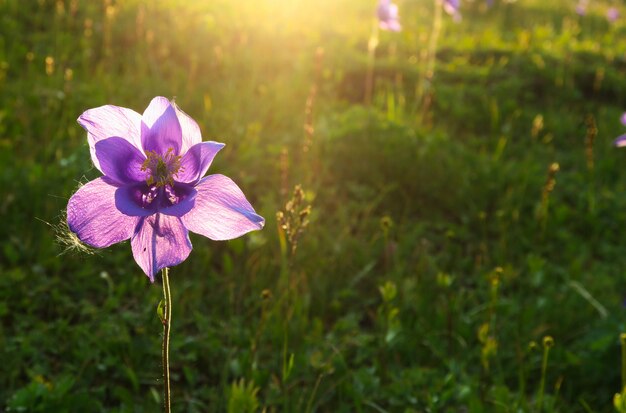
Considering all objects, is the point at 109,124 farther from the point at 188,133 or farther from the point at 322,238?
the point at 322,238

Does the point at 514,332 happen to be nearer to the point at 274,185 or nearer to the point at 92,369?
the point at 274,185

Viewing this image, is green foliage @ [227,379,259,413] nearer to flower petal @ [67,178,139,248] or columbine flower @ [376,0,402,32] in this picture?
flower petal @ [67,178,139,248]

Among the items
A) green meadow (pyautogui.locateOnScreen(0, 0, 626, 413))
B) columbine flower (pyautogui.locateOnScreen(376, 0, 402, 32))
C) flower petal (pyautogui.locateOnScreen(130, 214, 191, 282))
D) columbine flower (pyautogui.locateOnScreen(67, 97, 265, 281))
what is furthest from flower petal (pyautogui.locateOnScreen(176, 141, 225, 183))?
columbine flower (pyautogui.locateOnScreen(376, 0, 402, 32))

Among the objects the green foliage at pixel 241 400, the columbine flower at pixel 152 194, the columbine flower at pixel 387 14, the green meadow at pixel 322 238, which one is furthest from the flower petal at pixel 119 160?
the columbine flower at pixel 387 14

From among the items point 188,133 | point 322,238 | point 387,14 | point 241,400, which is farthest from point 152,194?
point 387,14

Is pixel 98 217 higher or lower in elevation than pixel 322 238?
higher

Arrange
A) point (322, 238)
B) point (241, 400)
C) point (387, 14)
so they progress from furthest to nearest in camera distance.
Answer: point (387, 14) < point (322, 238) < point (241, 400)

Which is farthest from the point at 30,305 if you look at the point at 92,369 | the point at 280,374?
Result: the point at 280,374
